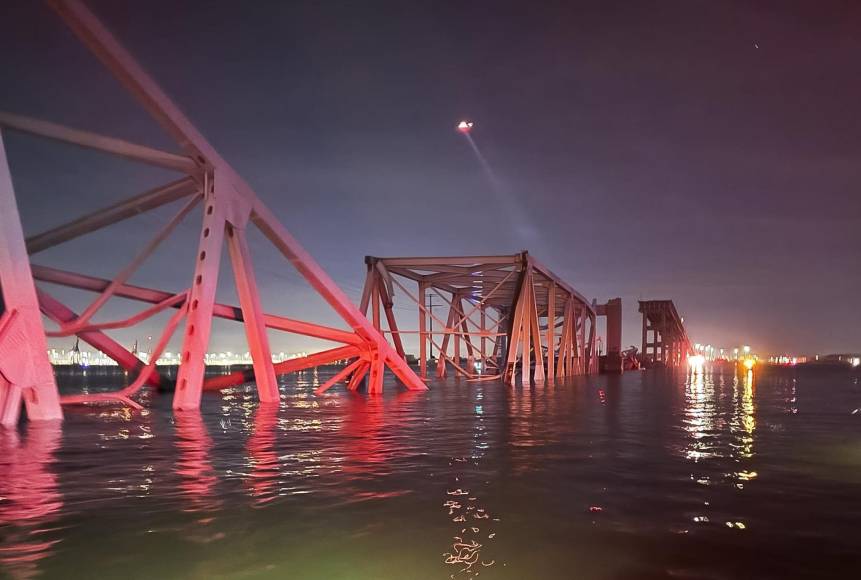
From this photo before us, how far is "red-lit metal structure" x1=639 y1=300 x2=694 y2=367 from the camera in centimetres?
11631

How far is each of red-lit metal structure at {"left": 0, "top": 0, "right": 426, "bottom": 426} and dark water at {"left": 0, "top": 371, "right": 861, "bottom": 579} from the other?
7.29 feet

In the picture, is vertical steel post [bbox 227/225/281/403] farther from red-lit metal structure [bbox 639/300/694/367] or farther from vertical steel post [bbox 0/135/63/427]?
red-lit metal structure [bbox 639/300/694/367]

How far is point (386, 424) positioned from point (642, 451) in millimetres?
7384

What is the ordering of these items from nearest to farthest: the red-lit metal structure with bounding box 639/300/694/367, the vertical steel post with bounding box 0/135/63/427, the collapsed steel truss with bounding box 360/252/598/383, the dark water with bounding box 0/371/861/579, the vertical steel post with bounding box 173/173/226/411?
the dark water with bounding box 0/371/861/579 < the vertical steel post with bounding box 0/135/63/427 < the vertical steel post with bounding box 173/173/226/411 < the collapsed steel truss with bounding box 360/252/598/383 < the red-lit metal structure with bounding box 639/300/694/367

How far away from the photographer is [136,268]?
68.7 ft

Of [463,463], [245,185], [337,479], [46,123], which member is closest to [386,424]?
[463,463]

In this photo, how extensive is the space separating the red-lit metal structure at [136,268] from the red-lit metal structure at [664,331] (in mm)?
98256

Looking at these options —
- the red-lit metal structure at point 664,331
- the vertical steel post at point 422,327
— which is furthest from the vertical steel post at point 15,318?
the red-lit metal structure at point 664,331

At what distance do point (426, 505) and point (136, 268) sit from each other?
679 inches

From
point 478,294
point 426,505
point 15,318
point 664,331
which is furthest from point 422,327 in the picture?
point 664,331

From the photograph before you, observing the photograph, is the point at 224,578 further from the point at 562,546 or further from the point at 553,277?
the point at 553,277

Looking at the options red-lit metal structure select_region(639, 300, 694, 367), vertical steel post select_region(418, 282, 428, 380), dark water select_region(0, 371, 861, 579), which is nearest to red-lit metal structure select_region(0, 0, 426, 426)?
dark water select_region(0, 371, 861, 579)

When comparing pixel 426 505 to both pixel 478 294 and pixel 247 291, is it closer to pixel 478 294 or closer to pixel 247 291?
pixel 247 291

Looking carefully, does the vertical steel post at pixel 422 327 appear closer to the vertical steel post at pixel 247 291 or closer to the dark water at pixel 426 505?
the vertical steel post at pixel 247 291
